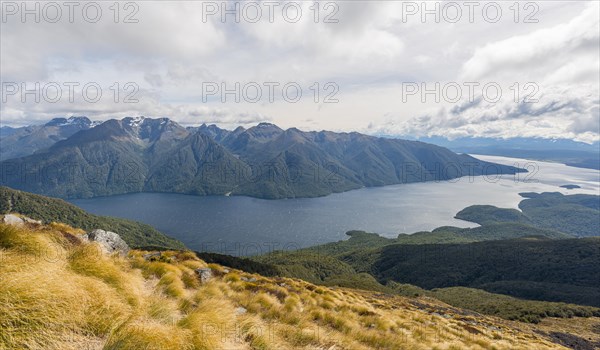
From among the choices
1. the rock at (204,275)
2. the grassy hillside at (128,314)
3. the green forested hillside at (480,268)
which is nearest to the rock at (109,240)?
the grassy hillside at (128,314)

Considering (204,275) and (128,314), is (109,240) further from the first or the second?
(128,314)

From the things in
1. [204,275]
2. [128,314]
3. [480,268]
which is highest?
[128,314]

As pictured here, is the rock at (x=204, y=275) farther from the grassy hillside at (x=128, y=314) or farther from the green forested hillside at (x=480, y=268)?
the green forested hillside at (x=480, y=268)

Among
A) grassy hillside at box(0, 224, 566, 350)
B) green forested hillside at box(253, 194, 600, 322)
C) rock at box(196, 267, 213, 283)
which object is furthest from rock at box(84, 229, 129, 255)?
green forested hillside at box(253, 194, 600, 322)

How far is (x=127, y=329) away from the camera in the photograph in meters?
4.84

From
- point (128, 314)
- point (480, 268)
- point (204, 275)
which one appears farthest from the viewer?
point (480, 268)

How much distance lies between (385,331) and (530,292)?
151 meters

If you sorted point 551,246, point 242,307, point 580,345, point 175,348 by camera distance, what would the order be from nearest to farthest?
point 175,348 → point 242,307 → point 580,345 → point 551,246

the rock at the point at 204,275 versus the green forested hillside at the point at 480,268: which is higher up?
the rock at the point at 204,275

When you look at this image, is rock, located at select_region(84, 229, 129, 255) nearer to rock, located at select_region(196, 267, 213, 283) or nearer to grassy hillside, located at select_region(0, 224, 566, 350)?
grassy hillside, located at select_region(0, 224, 566, 350)

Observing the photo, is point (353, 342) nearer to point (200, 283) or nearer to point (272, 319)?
point (272, 319)

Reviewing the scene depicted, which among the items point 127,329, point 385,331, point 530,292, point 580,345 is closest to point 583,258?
point 530,292

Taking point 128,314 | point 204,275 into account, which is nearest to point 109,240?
point 204,275

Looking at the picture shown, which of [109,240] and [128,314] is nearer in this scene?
[128,314]
